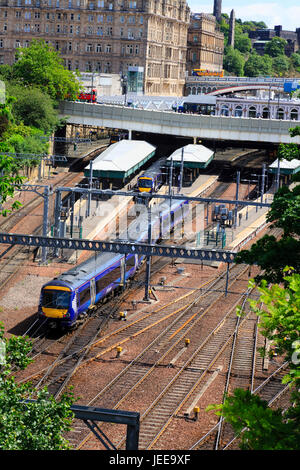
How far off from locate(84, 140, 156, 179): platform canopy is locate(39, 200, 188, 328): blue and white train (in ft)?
65.6

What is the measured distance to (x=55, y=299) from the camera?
124 ft

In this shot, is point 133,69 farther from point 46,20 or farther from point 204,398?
point 204,398

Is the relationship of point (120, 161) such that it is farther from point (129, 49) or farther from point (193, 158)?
point (129, 49)

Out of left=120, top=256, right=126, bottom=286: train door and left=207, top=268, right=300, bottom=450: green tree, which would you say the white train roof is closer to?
left=120, top=256, right=126, bottom=286: train door

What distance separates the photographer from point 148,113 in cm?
8838

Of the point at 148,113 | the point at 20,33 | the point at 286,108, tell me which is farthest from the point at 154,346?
the point at 20,33

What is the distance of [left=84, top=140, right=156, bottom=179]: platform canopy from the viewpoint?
236 ft

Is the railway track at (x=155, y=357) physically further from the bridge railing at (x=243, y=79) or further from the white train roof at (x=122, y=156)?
the bridge railing at (x=243, y=79)

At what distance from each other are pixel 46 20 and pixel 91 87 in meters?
27.2

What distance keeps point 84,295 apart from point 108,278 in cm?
381

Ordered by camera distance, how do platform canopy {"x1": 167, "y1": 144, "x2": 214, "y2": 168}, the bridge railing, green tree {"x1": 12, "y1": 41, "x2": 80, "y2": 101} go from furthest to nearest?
the bridge railing → green tree {"x1": 12, "y1": 41, "x2": 80, "y2": 101} → platform canopy {"x1": 167, "y1": 144, "x2": 214, "y2": 168}

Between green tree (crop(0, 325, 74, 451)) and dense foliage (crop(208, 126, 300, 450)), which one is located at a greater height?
dense foliage (crop(208, 126, 300, 450))

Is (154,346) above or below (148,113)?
below

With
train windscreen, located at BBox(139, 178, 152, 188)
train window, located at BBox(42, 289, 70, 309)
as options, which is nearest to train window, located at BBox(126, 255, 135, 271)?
train window, located at BBox(42, 289, 70, 309)
